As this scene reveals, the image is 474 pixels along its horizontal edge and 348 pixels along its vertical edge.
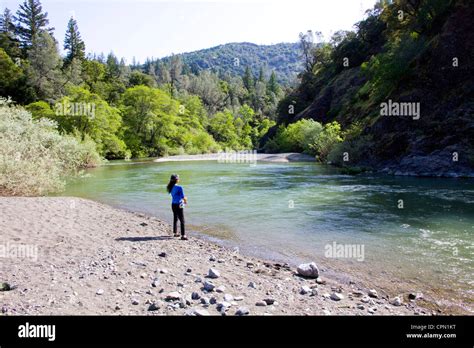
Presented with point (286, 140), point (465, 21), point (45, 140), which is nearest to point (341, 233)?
point (45, 140)

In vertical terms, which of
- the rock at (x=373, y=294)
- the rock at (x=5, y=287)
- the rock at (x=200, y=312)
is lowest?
the rock at (x=373, y=294)

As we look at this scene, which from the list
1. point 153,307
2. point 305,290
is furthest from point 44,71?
point 305,290

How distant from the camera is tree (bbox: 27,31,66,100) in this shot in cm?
8156

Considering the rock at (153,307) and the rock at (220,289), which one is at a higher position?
the rock at (153,307)

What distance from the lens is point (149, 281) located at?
8945 mm

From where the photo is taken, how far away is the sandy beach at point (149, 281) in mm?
7352

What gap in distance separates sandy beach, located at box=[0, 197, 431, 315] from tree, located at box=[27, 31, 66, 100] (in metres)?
78.4

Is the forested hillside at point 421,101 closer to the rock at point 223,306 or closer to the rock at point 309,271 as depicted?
the rock at point 309,271

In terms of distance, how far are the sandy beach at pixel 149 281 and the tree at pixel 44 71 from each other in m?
78.4

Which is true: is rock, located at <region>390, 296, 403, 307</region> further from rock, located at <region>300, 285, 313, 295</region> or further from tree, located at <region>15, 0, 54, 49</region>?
tree, located at <region>15, 0, 54, 49</region>

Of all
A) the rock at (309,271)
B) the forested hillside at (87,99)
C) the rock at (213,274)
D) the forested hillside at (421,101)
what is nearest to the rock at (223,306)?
the rock at (213,274)

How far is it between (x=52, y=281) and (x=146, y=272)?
2198 millimetres

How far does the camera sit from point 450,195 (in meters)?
23.7
